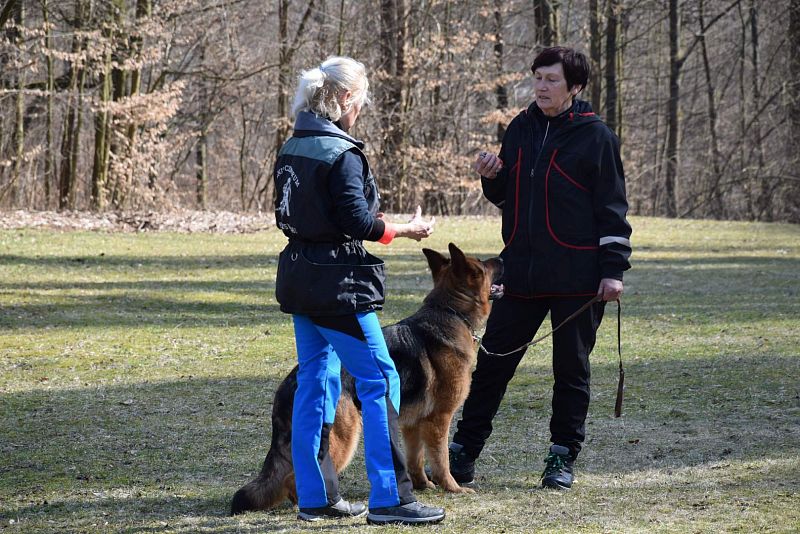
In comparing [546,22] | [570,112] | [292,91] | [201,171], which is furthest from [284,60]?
[570,112]

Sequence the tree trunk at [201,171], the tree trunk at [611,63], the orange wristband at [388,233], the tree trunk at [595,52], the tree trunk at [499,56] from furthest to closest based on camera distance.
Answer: the tree trunk at [201,171]
the tree trunk at [499,56]
the tree trunk at [595,52]
the tree trunk at [611,63]
the orange wristband at [388,233]

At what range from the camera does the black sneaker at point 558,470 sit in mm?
5219

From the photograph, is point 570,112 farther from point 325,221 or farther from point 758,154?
point 758,154

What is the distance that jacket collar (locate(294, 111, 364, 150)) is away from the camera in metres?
4.22

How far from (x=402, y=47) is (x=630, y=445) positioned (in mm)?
24018

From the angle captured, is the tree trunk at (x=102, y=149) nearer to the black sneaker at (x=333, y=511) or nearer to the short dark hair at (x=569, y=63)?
the short dark hair at (x=569, y=63)

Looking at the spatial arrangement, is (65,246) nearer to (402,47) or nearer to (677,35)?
(402,47)

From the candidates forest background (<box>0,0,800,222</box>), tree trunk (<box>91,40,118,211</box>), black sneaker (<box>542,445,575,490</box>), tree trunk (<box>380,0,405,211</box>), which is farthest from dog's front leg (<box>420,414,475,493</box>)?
tree trunk (<box>380,0,405,211</box>)

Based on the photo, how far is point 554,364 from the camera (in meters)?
5.32

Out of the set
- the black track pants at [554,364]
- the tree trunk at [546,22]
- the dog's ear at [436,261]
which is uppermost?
the tree trunk at [546,22]

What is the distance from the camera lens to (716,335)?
1058 centimetres

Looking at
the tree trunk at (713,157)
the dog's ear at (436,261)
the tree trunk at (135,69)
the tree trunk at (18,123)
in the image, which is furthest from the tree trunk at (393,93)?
the dog's ear at (436,261)

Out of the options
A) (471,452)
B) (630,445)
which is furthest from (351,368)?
(630,445)

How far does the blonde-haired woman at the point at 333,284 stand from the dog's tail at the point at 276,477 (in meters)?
0.16
